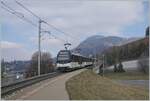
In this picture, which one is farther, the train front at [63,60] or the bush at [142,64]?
the bush at [142,64]

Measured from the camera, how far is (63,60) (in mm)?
53375

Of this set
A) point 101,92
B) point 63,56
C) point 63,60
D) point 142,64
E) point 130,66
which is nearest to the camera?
point 101,92

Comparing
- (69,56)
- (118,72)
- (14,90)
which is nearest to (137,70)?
(118,72)

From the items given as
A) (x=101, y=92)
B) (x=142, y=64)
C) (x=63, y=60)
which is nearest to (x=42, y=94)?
(x=101, y=92)

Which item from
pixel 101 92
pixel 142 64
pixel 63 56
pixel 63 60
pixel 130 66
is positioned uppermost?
pixel 63 56

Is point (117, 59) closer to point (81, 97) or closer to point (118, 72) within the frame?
point (118, 72)

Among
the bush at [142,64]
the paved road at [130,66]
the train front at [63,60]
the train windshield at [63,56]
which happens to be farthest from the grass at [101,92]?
the paved road at [130,66]

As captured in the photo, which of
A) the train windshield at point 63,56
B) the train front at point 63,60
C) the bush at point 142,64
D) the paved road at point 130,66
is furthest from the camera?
the paved road at point 130,66

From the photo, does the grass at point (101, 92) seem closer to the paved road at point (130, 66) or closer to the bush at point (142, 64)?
the bush at point (142, 64)

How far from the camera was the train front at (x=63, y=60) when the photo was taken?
2092 inches

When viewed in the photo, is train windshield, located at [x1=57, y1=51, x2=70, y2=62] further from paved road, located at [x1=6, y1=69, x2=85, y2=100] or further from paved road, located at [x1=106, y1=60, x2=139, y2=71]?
paved road, located at [x1=106, y1=60, x2=139, y2=71]

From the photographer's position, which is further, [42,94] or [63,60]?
[63,60]

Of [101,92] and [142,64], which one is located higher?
[142,64]

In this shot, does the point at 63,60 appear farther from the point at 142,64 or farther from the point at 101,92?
the point at 142,64
